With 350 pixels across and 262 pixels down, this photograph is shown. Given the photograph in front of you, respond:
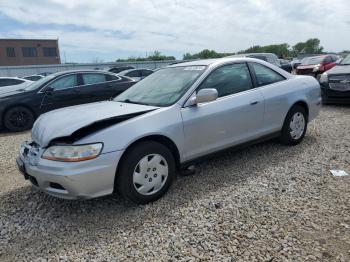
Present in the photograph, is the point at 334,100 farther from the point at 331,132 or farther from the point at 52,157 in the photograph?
the point at 52,157

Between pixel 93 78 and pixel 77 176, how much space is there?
6.50m

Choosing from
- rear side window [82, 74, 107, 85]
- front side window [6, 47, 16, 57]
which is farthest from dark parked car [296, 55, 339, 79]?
front side window [6, 47, 16, 57]

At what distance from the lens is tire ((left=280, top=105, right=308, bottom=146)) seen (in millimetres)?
5086

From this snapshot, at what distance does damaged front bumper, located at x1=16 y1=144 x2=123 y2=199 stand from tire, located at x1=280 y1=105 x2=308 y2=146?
302 centimetres

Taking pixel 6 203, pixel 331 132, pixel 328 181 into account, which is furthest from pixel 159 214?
pixel 331 132

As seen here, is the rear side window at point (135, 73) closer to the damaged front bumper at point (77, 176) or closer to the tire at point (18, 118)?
the tire at point (18, 118)

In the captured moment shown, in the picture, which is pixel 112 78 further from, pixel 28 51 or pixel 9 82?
pixel 28 51

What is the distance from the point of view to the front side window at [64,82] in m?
8.45

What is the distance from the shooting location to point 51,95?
8.27 metres

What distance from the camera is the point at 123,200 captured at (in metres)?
3.68

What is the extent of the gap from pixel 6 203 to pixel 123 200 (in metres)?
1.41

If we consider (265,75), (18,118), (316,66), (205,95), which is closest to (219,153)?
(205,95)

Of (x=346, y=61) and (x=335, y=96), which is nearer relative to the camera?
(x=335, y=96)

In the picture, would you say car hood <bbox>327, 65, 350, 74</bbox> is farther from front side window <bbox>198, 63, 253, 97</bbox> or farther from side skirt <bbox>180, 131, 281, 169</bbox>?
front side window <bbox>198, 63, 253, 97</bbox>
